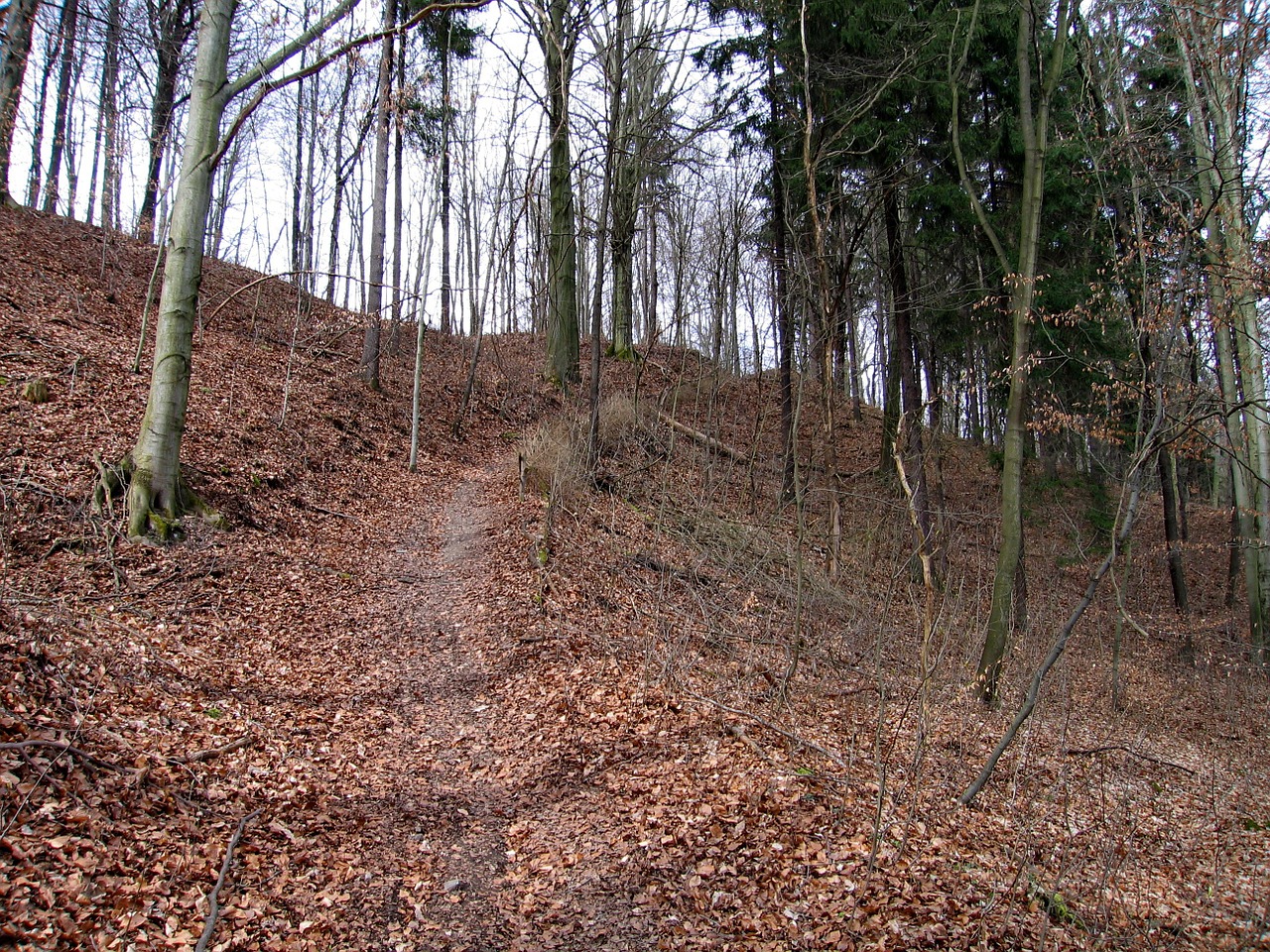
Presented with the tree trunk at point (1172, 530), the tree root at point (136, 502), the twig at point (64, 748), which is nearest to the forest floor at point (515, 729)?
the twig at point (64, 748)

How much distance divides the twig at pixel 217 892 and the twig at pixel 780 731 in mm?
3605

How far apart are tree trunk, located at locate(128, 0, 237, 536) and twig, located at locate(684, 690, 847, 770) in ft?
19.6

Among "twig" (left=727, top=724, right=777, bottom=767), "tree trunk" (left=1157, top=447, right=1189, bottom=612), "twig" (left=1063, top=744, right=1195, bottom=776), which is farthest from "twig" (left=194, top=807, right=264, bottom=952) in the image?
"tree trunk" (left=1157, top=447, right=1189, bottom=612)

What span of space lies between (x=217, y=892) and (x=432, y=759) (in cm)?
205

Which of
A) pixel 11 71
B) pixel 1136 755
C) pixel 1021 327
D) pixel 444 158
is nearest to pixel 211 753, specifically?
pixel 1021 327

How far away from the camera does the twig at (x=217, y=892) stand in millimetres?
3070

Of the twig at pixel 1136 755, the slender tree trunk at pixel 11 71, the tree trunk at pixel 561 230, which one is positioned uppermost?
the slender tree trunk at pixel 11 71

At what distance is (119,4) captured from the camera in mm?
11312

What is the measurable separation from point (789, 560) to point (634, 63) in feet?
35.0

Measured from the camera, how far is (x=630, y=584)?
9164 millimetres

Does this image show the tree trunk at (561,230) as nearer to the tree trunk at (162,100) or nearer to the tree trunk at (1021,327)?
the tree trunk at (1021,327)

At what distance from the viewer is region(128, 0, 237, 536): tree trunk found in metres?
7.38

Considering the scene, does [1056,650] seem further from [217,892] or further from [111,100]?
[111,100]

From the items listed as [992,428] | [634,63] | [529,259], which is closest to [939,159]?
[634,63]
